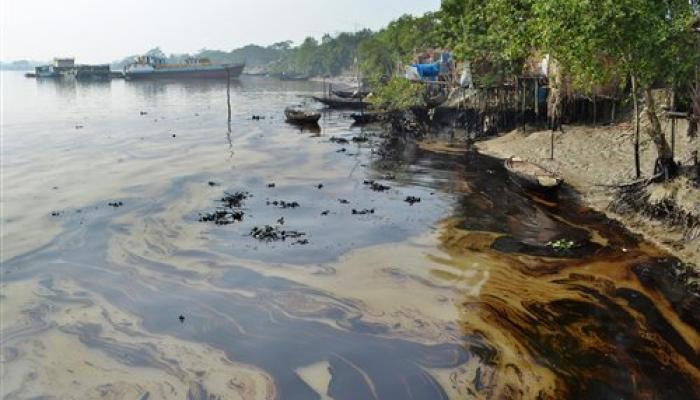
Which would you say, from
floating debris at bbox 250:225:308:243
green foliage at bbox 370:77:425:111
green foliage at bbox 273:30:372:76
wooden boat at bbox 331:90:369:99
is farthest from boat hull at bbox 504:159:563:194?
green foliage at bbox 273:30:372:76

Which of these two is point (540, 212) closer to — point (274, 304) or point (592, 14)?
point (592, 14)

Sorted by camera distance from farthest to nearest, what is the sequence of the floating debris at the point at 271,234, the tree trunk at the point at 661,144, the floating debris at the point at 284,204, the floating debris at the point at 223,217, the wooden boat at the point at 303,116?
the wooden boat at the point at 303,116, the floating debris at the point at 284,204, the floating debris at the point at 223,217, the floating debris at the point at 271,234, the tree trunk at the point at 661,144

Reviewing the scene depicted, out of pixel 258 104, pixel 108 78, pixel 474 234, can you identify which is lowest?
pixel 474 234

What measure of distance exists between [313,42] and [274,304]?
183 meters

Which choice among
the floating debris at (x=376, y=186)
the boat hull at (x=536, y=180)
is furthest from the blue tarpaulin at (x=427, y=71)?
the boat hull at (x=536, y=180)

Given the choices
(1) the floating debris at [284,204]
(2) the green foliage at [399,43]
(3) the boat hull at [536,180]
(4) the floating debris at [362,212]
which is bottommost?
(4) the floating debris at [362,212]

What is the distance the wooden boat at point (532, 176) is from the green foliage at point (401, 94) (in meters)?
17.8

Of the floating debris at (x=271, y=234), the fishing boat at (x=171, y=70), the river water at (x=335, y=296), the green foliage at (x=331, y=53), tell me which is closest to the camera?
the river water at (x=335, y=296)

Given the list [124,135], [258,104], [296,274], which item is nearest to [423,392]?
[296,274]

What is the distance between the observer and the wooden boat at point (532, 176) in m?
22.6

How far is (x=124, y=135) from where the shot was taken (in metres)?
47.3

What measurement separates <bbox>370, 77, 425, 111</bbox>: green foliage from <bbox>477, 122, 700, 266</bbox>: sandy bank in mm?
8500

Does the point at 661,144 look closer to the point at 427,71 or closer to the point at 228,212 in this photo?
the point at 228,212

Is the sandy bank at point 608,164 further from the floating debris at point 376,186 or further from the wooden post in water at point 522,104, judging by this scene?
the floating debris at point 376,186
